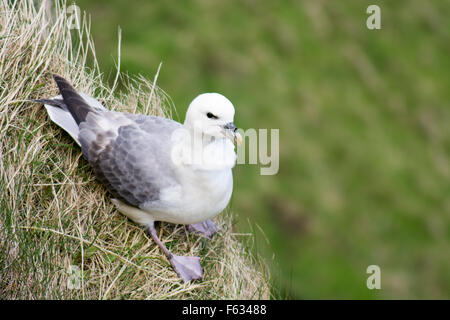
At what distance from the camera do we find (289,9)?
A: 28.3ft

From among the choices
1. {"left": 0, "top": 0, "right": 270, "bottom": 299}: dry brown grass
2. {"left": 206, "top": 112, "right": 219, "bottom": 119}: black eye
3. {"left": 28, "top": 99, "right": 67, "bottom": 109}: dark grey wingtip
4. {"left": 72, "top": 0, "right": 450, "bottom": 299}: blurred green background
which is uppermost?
{"left": 72, "top": 0, "right": 450, "bottom": 299}: blurred green background

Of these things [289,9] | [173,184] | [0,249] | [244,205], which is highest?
[289,9]

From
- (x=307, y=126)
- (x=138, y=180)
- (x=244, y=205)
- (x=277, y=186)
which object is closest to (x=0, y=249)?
(x=138, y=180)

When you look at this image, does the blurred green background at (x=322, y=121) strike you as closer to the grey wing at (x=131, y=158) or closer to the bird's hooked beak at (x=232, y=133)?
the grey wing at (x=131, y=158)

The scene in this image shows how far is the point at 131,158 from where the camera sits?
10.6 ft

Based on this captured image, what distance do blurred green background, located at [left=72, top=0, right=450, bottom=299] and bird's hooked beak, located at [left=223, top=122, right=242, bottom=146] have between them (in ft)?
10.6

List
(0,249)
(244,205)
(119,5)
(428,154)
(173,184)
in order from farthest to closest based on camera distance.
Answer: (428,154) → (119,5) → (244,205) → (173,184) → (0,249)

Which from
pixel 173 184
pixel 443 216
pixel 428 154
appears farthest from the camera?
pixel 428 154

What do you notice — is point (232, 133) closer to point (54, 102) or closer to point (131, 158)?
point (131, 158)

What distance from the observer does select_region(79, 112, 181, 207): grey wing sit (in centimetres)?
317

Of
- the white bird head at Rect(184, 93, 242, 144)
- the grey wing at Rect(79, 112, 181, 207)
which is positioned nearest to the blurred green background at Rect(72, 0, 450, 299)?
the grey wing at Rect(79, 112, 181, 207)

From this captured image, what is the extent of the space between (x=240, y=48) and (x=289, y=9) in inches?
49.8

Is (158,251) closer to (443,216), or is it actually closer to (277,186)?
(277,186)

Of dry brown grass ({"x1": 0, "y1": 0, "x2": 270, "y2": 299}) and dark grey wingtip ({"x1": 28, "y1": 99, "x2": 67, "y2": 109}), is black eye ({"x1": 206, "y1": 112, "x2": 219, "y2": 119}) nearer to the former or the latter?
dry brown grass ({"x1": 0, "y1": 0, "x2": 270, "y2": 299})
